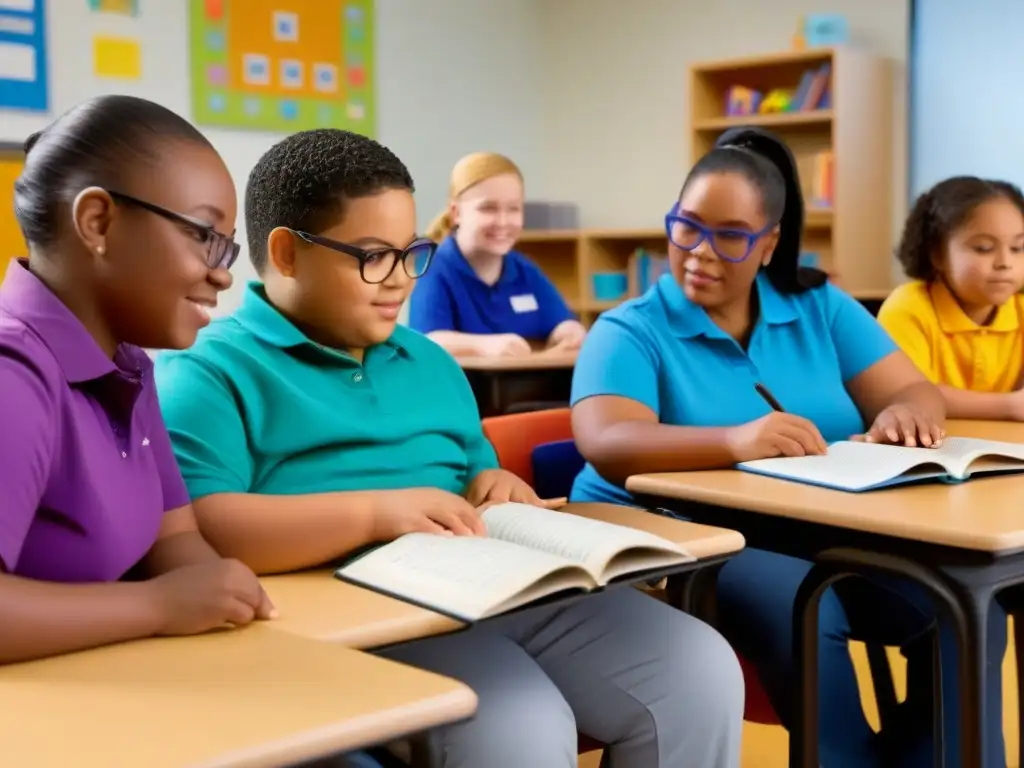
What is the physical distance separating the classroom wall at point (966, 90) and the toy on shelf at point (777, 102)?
0.55 m

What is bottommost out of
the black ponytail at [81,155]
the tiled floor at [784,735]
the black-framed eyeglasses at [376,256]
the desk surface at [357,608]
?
the tiled floor at [784,735]

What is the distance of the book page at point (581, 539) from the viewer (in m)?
1.22

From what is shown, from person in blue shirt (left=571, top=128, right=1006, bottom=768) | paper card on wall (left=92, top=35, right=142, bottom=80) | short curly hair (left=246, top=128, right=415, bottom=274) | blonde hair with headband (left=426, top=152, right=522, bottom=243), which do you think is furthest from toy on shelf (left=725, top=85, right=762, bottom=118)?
short curly hair (left=246, top=128, right=415, bottom=274)

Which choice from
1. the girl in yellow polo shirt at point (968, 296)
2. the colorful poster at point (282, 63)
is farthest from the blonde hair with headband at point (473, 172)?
the girl in yellow polo shirt at point (968, 296)

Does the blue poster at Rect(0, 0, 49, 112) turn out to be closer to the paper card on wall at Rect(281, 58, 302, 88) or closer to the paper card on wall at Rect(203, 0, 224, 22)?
the paper card on wall at Rect(203, 0, 224, 22)

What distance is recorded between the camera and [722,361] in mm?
2096

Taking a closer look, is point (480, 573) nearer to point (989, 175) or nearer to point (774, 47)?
point (989, 175)

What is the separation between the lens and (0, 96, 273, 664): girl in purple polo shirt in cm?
103

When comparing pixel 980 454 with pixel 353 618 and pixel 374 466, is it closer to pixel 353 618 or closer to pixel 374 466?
pixel 374 466

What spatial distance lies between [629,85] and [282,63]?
6.24 ft

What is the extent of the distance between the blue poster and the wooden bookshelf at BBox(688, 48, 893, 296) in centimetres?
279

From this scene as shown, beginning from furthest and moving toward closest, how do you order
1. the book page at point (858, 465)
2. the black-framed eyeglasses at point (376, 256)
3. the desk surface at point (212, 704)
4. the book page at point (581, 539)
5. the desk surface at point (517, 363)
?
the desk surface at point (517, 363) < the book page at point (858, 465) < the black-framed eyeglasses at point (376, 256) < the book page at point (581, 539) < the desk surface at point (212, 704)

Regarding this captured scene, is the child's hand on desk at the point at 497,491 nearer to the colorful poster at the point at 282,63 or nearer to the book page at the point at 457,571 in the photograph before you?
the book page at the point at 457,571

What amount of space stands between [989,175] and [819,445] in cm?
377
